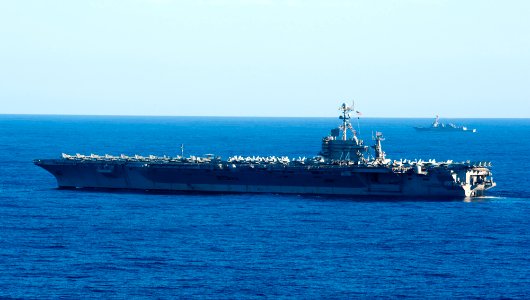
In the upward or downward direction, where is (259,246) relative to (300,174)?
downward

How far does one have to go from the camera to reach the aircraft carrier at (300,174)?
6794 centimetres

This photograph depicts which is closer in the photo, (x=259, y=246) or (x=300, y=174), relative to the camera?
(x=259, y=246)

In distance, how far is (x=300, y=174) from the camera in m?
70.4

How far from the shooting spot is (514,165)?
352 ft

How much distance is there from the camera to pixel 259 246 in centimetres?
4956

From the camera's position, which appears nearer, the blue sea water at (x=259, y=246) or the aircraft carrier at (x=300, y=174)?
the blue sea water at (x=259, y=246)

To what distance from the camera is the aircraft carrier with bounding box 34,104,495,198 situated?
67.9 meters

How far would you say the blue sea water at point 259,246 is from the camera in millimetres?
40719

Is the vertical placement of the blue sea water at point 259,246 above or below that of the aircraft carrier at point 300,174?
below

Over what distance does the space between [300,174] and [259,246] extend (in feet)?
69.7

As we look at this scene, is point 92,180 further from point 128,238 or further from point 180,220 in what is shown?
point 128,238

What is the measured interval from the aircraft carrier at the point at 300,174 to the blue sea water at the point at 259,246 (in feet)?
4.41

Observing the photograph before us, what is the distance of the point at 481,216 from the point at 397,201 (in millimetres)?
7955

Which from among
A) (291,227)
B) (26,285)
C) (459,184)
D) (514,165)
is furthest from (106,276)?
(514,165)
